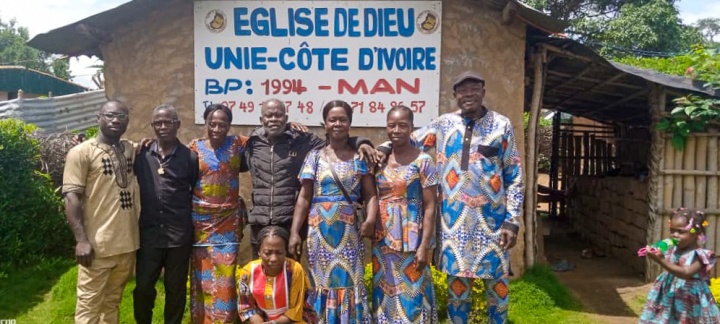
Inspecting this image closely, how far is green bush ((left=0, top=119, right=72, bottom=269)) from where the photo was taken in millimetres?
5938

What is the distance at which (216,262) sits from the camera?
3617 millimetres

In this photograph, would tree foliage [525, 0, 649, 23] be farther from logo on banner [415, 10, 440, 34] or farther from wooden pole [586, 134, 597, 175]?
logo on banner [415, 10, 440, 34]

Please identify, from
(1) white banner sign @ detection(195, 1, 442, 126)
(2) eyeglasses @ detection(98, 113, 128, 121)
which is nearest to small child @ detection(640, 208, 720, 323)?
(1) white banner sign @ detection(195, 1, 442, 126)

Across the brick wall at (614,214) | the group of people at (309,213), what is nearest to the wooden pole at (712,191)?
the brick wall at (614,214)

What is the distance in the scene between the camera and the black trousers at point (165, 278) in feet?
11.8

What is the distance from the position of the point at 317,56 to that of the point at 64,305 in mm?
3225

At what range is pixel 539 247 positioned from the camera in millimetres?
6449

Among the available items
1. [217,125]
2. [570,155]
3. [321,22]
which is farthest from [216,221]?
[570,155]

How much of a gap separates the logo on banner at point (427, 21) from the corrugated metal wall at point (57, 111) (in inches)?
343

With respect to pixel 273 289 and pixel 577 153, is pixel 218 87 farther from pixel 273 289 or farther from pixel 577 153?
pixel 577 153

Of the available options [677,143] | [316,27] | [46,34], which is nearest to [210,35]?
[316,27]

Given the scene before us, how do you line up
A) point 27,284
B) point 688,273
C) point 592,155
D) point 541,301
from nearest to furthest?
point 688,273, point 541,301, point 27,284, point 592,155

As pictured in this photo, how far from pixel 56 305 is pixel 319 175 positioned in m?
3.33

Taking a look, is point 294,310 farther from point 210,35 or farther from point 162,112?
point 210,35
